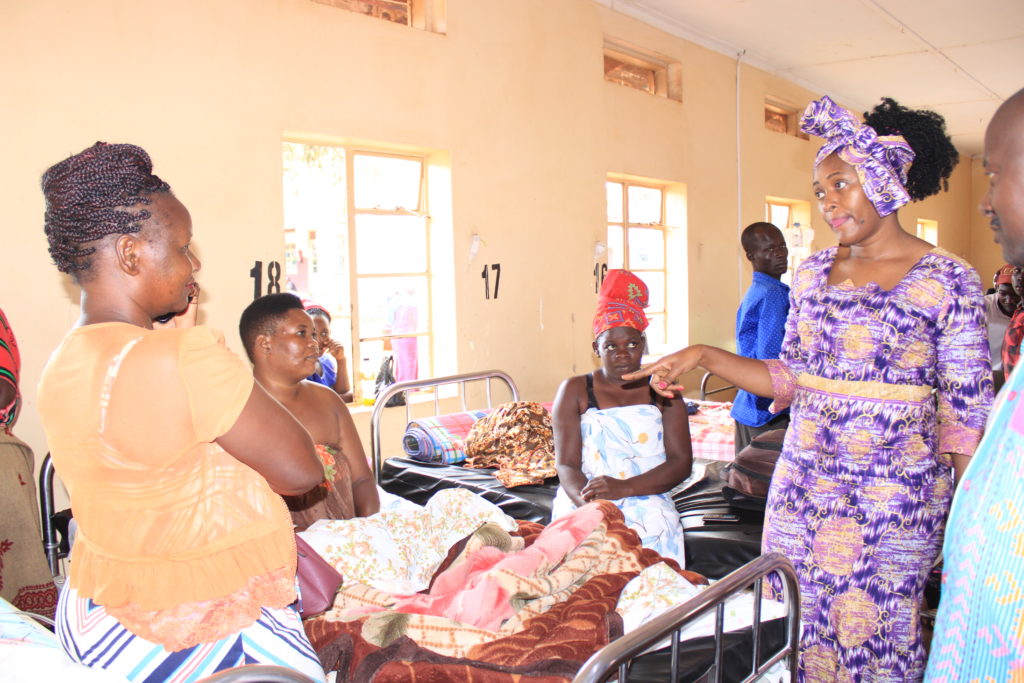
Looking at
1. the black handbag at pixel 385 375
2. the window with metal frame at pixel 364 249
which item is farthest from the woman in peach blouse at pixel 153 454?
the black handbag at pixel 385 375

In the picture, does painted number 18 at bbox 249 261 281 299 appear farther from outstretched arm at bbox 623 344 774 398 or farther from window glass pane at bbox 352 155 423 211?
outstretched arm at bbox 623 344 774 398

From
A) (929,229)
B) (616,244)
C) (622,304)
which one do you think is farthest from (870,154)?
(929,229)

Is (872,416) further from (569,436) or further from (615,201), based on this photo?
(615,201)

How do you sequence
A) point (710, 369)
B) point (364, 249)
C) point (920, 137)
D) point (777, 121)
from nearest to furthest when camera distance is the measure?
point (710, 369)
point (920, 137)
point (364, 249)
point (777, 121)

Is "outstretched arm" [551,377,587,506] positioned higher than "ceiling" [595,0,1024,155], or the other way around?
"ceiling" [595,0,1024,155]

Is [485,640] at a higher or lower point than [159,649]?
lower

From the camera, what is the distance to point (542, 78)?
6.48m

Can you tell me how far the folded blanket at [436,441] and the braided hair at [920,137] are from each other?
267 cm

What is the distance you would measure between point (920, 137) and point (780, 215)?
7800 millimetres

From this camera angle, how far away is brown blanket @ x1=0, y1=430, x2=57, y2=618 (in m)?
2.62

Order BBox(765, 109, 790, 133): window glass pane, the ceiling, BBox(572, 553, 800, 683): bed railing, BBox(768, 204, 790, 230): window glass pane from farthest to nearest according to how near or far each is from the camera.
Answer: BBox(768, 204, 790, 230): window glass pane < BBox(765, 109, 790, 133): window glass pane < the ceiling < BBox(572, 553, 800, 683): bed railing

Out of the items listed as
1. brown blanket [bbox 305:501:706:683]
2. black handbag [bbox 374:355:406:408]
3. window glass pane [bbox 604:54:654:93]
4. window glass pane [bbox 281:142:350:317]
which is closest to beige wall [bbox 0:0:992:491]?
window glass pane [bbox 604:54:654:93]

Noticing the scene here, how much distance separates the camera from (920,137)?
3381mm

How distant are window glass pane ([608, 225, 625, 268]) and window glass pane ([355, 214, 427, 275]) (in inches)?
98.4
